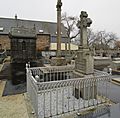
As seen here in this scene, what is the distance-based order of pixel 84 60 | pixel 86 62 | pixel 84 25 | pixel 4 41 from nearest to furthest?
pixel 86 62, pixel 84 60, pixel 84 25, pixel 4 41

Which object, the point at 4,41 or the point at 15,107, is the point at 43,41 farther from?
the point at 15,107

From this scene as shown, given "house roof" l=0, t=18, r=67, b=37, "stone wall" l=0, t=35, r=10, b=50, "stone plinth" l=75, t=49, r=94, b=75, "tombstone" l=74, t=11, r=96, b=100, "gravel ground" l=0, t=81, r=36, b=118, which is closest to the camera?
"gravel ground" l=0, t=81, r=36, b=118

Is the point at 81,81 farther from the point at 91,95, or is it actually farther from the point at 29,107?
the point at 29,107

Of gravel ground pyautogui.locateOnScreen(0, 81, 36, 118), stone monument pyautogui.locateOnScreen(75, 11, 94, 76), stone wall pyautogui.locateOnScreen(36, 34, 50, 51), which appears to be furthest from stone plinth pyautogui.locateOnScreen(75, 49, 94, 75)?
stone wall pyautogui.locateOnScreen(36, 34, 50, 51)

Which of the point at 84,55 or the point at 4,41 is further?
the point at 4,41

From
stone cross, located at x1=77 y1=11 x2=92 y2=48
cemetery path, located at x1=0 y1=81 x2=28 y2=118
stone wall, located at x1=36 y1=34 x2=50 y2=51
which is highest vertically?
stone wall, located at x1=36 y1=34 x2=50 y2=51

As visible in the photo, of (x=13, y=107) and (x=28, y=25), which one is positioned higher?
(x=28, y=25)

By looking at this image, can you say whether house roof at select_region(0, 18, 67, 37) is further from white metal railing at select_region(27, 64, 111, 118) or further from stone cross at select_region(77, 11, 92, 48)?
white metal railing at select_region(27, 64, 111, 118)

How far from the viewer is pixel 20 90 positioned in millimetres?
8531

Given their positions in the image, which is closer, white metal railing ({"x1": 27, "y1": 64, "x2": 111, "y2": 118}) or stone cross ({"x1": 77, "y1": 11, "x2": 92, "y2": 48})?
white metal railing ({"x1": 27, "y1": 64, "x2": 111, "y2": 118})

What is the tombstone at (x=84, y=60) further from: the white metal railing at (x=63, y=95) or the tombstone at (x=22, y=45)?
the tombstone at (x=22, y=45)

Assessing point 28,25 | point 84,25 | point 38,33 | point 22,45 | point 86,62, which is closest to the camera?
point 86,62

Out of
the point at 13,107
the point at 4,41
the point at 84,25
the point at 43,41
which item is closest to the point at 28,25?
the point at 43,41

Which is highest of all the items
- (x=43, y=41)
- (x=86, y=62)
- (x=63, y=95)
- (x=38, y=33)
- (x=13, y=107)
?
(x=38, y=33)
